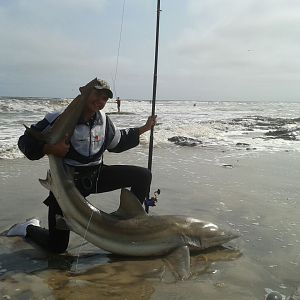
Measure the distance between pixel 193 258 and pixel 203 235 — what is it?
290mm

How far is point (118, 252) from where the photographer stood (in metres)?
4.18

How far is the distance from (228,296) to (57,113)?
243 cm

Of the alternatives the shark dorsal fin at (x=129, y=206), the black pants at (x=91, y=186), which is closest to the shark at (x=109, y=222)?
the shark dorsal fin at (x=129, y=206)

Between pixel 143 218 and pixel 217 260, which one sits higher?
pixel 143 218

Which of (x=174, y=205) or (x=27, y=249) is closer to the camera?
(x=27, y=249)

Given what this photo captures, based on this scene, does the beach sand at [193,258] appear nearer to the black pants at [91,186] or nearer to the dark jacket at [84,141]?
the black pants at [91,186]

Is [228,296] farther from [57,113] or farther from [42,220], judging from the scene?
[42,220]

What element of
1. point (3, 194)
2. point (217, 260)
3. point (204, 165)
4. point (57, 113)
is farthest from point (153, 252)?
point (204, 165)

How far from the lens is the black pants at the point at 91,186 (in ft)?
14.2

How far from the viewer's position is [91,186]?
455 centimetres

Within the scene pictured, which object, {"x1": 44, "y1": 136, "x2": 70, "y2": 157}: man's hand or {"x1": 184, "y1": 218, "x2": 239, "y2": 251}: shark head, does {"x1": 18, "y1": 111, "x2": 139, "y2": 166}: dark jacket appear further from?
{"x1": 184, "y1": 218, "x2": 239, "y2": 251}: shark head

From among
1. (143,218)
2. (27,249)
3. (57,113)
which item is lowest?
(27,249)

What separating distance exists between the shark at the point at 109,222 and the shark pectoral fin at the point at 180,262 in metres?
0.01

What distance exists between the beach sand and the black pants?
0.48 ft
